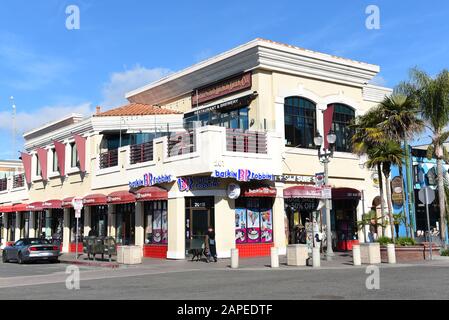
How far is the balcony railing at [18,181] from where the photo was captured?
45716 millimetres

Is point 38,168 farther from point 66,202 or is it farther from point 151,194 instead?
point 151,194

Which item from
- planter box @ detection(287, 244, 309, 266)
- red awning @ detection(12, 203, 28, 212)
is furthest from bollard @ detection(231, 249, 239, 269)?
red awning @ detection(12, 203, 28, 212)

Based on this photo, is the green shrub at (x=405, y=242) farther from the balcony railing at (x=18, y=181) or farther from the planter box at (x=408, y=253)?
the balcony railing at (x=18, y=181)

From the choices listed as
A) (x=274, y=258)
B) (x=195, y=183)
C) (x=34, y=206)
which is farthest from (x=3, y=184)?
(x=274, y=258)

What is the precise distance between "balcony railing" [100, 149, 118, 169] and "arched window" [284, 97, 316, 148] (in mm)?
10721

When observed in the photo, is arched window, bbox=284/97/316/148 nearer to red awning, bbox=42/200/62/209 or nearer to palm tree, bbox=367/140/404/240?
palm tree, bbox=367/140/404/240

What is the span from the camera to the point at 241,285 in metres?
14.4

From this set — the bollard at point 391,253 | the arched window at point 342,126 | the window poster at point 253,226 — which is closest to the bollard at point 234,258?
the window poster at point 253,226

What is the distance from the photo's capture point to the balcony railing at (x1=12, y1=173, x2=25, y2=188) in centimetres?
4572

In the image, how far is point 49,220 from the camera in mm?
40281

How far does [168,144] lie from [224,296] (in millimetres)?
16619
